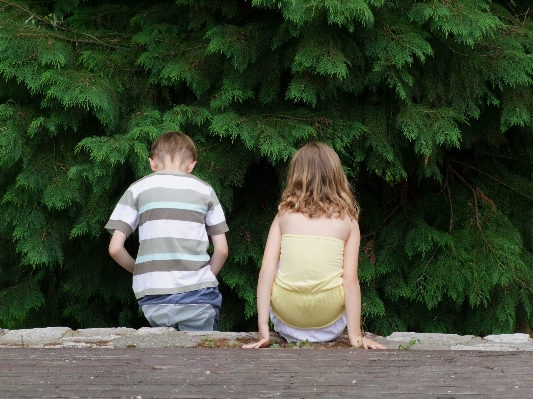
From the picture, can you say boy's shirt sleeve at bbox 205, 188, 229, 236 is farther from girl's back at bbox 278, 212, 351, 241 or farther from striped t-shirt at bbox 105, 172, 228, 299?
girl's back at bbox 278, 212, 351, 241

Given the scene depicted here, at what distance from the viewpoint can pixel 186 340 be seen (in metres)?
3.81

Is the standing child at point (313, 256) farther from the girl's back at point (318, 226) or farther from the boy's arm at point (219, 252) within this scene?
the boy's arm at point (219, 252)

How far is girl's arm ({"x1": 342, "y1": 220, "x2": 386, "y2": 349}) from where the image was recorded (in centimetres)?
368

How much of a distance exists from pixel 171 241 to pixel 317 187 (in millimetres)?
899

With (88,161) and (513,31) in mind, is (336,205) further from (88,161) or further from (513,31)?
(513,31)

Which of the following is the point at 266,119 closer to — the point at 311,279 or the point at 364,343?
the point at 311,279

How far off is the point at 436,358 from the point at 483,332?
3.11 metres

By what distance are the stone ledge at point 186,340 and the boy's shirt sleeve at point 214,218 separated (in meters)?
0.63

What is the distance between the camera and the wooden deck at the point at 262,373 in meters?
2.65

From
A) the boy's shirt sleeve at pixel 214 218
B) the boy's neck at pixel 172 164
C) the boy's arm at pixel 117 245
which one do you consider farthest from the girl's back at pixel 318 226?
the boy's arm at pixel 117 245

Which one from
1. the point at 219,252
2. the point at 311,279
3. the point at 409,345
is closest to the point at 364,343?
the point at 409,345

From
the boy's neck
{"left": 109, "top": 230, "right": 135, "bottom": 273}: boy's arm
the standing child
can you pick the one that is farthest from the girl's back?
{"left": 109, "top": 230, "right": 135, "bottom": 273}: boy's arm

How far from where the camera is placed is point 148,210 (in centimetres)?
422

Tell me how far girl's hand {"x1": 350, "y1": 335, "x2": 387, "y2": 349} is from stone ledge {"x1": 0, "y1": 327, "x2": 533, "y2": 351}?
0.13 meters
